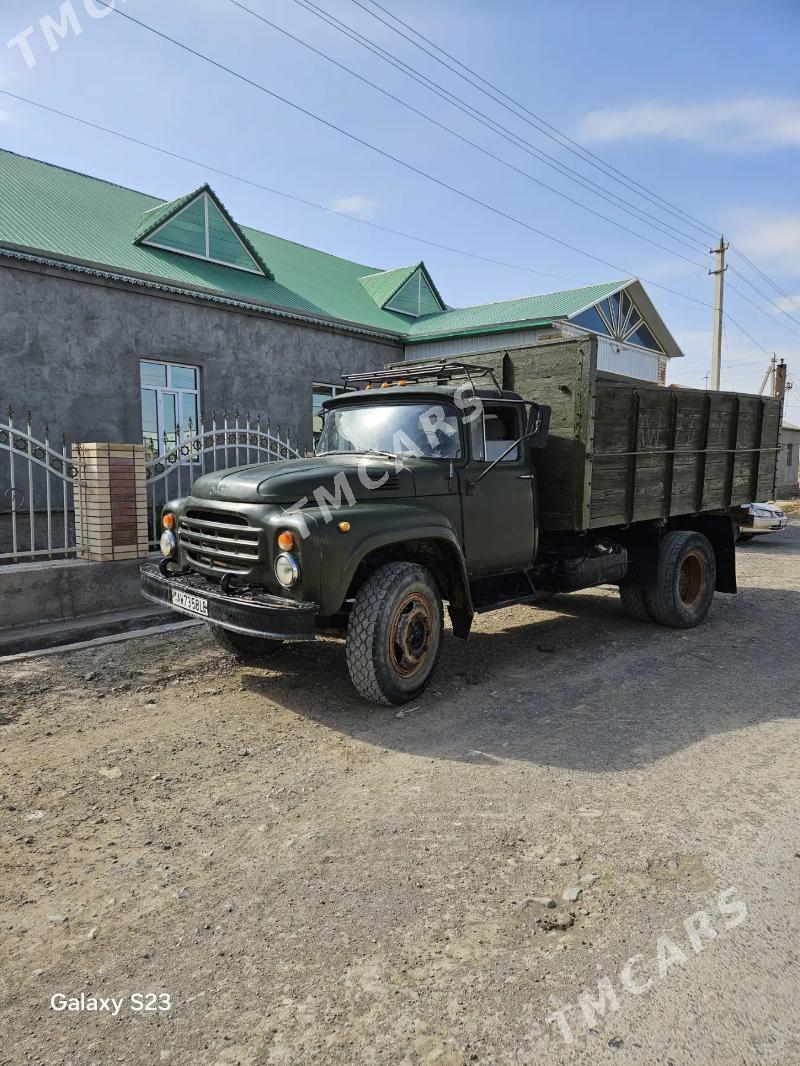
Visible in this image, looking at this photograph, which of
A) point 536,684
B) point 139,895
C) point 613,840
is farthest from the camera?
point 536,684

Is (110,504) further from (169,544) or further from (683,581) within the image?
(683,581)

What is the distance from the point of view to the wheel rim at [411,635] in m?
4.47

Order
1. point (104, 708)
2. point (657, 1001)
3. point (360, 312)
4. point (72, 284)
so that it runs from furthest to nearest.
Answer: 1. point (360, 312)
2. point (72, 284)
3. point (104, 708)
4. point (657, 1001)

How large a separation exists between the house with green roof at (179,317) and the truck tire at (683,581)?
7695 millimetres

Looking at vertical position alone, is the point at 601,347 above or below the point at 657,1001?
above

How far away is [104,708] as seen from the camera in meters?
4.62

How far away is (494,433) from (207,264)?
11.0 metres

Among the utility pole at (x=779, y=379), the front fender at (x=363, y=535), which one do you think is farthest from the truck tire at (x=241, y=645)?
the utility pole at (x=779, y=379)

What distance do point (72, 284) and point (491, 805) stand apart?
10.9 meters

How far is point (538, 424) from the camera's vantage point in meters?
5.54

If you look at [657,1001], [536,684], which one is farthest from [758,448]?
[657,1001]

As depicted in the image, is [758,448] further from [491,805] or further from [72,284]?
[72,284]

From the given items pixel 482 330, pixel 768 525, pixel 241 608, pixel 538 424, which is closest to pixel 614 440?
pixel 538 424

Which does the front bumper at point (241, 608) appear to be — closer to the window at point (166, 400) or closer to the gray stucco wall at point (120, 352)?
the gray stucco wall at point (120, 352)
